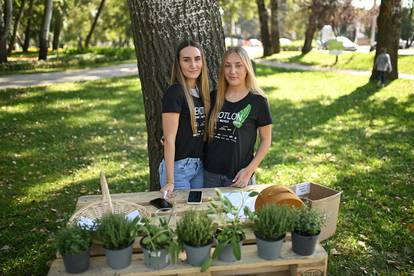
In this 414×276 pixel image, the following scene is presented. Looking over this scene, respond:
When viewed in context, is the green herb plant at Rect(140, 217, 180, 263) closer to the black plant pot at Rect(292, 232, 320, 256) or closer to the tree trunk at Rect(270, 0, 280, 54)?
the black plant pot at Rect(292, 232, 320, 256)

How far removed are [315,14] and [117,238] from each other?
30.2 m

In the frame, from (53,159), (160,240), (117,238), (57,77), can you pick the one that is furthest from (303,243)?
(57,77)

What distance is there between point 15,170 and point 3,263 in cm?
294

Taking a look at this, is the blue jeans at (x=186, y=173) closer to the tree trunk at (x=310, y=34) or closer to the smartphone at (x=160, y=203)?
the smartphone at (x=160, y=203)

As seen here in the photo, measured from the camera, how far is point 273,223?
226cm

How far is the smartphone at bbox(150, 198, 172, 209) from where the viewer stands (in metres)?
2.92

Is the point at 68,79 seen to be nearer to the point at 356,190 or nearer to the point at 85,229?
the point at 356,190

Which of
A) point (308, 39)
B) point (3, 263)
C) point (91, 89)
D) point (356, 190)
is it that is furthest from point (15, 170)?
point (308, 39)

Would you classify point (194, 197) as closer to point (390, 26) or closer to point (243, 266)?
point (243, 266)

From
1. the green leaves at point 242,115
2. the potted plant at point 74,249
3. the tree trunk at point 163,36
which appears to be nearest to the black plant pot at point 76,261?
the potted plant at point 74,249

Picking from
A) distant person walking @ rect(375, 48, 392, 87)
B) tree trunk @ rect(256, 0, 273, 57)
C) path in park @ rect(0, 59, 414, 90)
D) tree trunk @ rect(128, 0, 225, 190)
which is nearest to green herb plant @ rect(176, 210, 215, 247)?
tree trunk @ rect(128, 0, 225, 190)

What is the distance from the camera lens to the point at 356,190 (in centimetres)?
548

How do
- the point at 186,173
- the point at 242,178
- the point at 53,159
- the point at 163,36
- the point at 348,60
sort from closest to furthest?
the point at 242,178
the point at 186,173
the point at 163,36
the point at 53,159
the point at 348,60

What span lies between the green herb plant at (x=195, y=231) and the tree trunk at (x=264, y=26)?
26.6 metres
